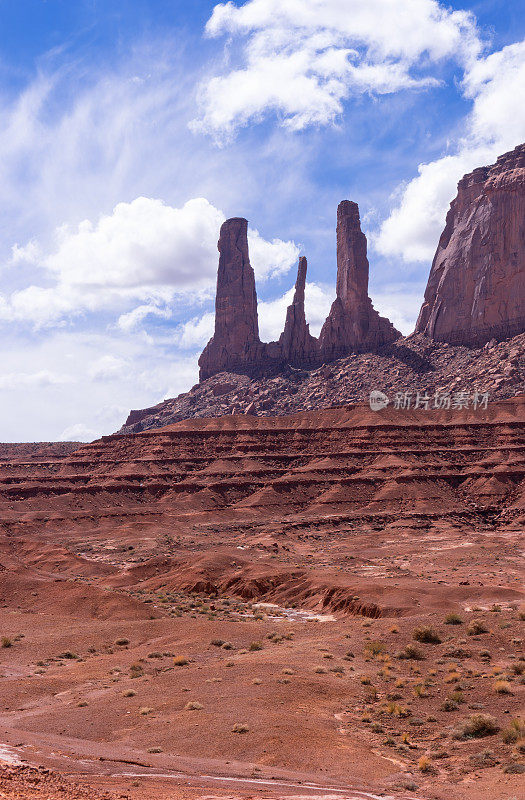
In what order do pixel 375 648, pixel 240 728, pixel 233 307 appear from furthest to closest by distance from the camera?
pixel 233 307
pixel 375 648
pixel 240 728

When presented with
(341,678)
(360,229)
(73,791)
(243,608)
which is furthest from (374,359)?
(73,791)

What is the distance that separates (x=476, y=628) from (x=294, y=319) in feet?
409

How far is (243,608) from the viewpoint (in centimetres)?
3672

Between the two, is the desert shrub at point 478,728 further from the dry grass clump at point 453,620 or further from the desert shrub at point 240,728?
the dry grass clump at point 453,620

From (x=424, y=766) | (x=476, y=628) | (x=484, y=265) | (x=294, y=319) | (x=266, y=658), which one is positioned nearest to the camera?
(x=424, y=766)

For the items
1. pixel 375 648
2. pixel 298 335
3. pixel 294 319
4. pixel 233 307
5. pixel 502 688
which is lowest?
pixel 375 648

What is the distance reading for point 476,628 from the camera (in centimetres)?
2491

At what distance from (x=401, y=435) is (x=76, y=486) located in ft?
142

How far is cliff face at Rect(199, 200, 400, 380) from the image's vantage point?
141 meters

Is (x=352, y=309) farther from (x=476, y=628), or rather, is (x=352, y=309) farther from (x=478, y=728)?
(x=478, y=728)

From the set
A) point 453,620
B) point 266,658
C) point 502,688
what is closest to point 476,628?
point 453,620

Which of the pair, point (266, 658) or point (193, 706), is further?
point (266, 658)

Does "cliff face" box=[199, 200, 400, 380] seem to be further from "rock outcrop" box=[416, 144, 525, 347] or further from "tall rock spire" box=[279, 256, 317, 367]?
"rock outcrop" box=[416, 144, 525, 347]

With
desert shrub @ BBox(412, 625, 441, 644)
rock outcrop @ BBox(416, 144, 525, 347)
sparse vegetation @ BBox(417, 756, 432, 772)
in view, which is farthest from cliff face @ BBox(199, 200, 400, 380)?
sparse vegetation @ BBox(417, 756, 432, 772)
